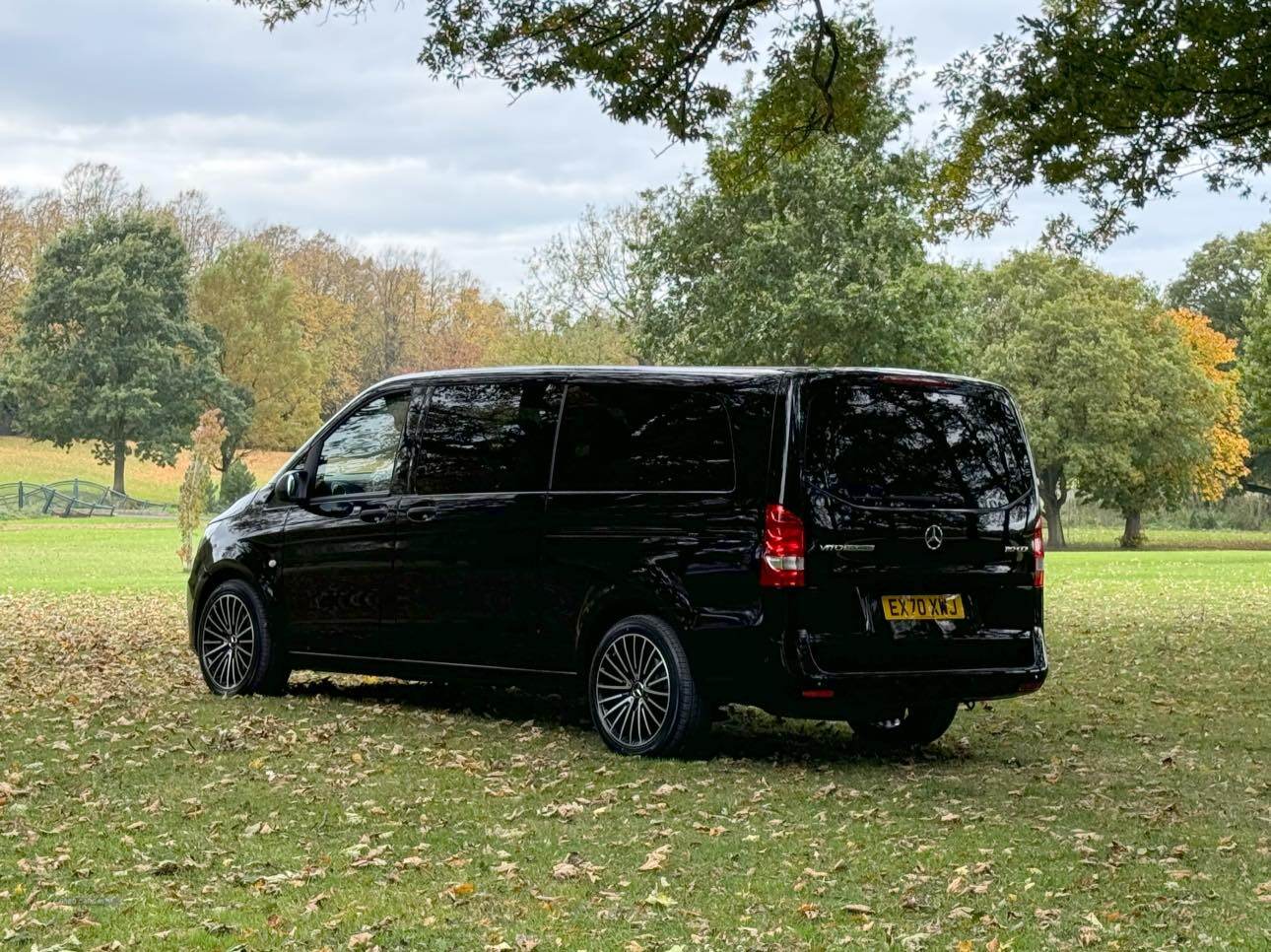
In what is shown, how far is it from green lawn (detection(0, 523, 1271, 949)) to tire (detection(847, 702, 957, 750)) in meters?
0.13

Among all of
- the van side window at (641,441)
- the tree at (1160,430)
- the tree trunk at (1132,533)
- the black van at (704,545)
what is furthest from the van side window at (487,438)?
the tree trunk at (1132,533)

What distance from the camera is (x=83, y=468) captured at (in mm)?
82000

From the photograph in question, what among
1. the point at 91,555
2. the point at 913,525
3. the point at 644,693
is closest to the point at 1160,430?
the point at 91,555

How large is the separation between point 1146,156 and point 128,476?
7299cm

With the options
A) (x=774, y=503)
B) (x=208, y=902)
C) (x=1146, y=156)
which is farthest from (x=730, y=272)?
(x=208, y=902)

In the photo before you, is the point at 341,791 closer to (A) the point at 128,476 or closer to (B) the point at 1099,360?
(B) the point at 1099,360

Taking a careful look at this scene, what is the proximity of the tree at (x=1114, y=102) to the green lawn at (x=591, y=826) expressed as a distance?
5.46m

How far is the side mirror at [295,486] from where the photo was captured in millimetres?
10641

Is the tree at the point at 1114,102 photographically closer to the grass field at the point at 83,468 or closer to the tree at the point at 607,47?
the tree at the point at 607,47

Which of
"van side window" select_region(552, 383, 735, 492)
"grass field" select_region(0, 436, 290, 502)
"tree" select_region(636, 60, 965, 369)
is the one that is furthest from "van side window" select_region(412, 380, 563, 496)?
"grass field" select_region(0, 436, 290, 502)

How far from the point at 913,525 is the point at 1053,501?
171ft

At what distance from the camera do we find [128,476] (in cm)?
8294

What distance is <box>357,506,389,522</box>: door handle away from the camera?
33.1 feet

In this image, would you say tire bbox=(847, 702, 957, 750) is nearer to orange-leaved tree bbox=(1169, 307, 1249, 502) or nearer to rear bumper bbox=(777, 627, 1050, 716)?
rear bumper bbox=(777, 627, 1050, 716)
